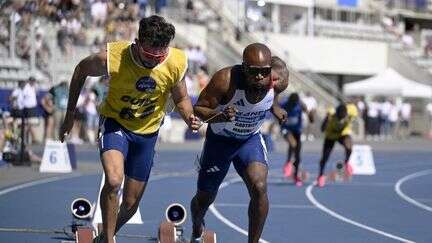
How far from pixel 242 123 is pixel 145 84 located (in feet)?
3.62

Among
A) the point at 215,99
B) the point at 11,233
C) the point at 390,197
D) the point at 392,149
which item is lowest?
the point at 392,149

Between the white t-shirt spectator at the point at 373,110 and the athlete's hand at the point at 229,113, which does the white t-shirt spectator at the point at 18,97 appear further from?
the white t-shirt spectator at the point at 373,110

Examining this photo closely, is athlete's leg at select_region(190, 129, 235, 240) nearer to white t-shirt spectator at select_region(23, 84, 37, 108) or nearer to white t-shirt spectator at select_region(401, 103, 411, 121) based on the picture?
white t-shirt spectator at select_region(23, 84, 37, 108)

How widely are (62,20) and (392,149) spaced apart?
1130 cm

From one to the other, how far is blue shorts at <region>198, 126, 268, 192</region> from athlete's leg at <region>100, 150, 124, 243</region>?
122 centimetres

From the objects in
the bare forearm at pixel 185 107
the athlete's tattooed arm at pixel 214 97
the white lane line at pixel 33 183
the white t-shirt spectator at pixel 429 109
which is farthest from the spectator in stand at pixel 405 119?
the bare forearm at pixel 185 107

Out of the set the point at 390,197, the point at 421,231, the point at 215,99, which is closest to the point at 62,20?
the point at 390,197

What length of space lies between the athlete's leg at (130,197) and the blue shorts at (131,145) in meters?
0.05

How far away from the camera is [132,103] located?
9008 mm

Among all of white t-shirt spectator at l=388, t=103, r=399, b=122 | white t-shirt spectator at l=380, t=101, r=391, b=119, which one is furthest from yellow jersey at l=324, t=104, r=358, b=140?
white t-shirt spectator at l=388, t=103, r=399, b=122

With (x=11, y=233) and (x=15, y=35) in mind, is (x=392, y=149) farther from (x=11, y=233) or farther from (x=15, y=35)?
(x=11, y=233)

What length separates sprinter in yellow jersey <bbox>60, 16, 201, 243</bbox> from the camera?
879 centimetres

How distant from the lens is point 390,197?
18.0 metres

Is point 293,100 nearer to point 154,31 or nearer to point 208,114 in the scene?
point 208,114
